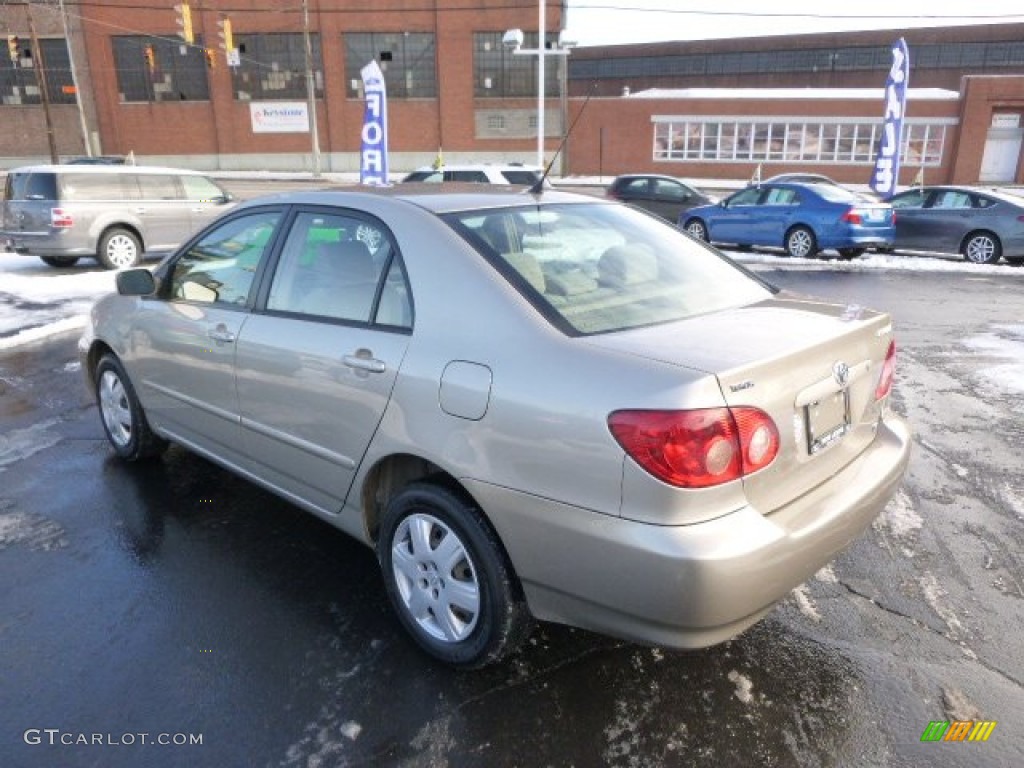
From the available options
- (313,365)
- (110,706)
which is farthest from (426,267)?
(110,706)

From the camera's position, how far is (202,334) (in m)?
3.78

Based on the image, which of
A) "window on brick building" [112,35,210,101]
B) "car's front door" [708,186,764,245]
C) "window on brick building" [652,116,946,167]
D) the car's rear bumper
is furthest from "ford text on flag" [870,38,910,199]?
"window on brick building" [112,35,210,101]

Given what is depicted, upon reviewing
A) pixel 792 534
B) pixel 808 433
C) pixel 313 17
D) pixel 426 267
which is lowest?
pixel 792 534

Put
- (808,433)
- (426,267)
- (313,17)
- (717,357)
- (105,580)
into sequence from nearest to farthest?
Result: (717,357)
(808,433)
(426,267)
(105,580)
(313,17)

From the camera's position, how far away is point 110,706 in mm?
2623

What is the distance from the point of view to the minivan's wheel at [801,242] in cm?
1456

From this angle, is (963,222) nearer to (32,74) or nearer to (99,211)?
(99,211)

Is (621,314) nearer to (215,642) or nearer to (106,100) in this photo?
(215,642)

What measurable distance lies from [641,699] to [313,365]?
1.75m

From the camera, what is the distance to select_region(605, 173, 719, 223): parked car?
18688mm

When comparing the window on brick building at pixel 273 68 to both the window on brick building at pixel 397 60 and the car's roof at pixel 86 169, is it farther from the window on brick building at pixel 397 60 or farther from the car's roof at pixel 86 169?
the car's roof at pixel 86 169

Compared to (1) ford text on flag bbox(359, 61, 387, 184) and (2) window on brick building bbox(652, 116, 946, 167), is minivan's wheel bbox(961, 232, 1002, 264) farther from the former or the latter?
(2) window on brick building bbox(652, 116, 946, 167)

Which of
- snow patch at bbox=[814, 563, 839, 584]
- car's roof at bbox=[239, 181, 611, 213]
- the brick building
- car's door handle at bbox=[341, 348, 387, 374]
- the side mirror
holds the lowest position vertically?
snow patch at bbox=[814, 563, 839, 584]

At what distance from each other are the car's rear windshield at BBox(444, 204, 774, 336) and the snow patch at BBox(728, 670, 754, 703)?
1294 millimetres
